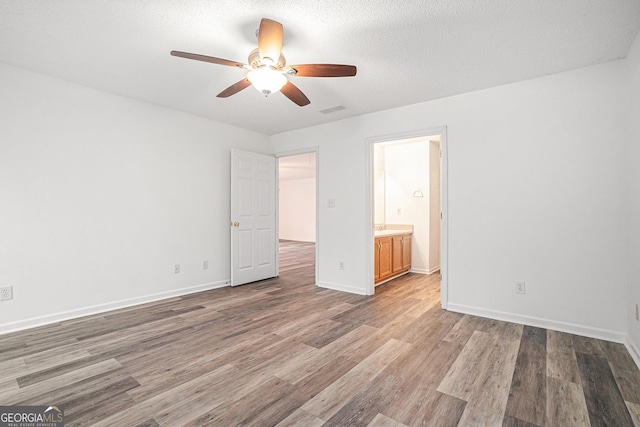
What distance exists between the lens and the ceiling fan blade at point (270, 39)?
1927 mm

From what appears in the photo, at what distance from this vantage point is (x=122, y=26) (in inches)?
87.0

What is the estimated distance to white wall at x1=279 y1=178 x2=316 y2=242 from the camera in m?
11.7

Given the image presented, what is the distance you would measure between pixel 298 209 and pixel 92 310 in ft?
29.6

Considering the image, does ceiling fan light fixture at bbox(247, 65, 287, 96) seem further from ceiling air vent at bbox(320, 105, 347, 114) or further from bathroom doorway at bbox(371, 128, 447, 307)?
bathroom doorway at bbox(371, 128, 447, 307)

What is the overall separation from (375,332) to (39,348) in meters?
2.89

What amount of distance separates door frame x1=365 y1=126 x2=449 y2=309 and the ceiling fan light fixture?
6.98 ft

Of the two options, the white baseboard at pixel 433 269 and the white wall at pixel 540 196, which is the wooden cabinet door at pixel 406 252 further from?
the white wall at pixel 540 196

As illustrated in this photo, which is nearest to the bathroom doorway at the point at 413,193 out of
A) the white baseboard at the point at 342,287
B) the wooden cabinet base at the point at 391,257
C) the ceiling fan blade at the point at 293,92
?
the wooden cabinet base at the point at 391,257

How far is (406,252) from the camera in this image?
551cm

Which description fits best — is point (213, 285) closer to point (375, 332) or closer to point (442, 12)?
point (375, 332)

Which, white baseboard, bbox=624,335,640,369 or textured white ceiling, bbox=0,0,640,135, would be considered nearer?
textured white ceiling, bbox=0,0,640,135

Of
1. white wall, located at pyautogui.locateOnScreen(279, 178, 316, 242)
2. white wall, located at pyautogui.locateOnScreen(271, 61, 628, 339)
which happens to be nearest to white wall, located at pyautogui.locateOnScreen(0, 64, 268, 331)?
white wall, located at pyautogui.locateOnScreen(271, 61, 628, 339)

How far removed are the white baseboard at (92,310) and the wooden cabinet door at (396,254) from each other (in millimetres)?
2878

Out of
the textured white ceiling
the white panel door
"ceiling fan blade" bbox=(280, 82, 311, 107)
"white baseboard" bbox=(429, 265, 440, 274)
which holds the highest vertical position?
the textured white ceiling
